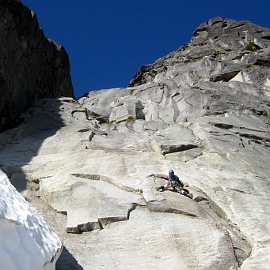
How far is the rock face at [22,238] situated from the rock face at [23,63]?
21017mm

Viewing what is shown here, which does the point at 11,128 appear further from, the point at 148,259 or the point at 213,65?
the point at 213,65

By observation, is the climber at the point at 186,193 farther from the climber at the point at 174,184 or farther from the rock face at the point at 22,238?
the rock face at the point at 22,238

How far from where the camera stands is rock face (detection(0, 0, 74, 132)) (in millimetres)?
35438

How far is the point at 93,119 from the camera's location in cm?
3906

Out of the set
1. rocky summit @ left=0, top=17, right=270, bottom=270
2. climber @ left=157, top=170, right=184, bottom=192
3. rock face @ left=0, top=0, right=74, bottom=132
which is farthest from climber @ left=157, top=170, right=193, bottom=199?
rock face @ left=0, top=0, right=74, bottom=132

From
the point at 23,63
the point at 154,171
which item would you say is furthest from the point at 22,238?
the point at 23,63

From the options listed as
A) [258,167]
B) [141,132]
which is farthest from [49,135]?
[258,167]

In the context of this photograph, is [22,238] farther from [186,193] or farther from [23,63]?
[23,63]

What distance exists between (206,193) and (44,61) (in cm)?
2712

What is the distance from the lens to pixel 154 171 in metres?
24.2

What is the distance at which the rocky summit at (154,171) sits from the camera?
55.9 ft

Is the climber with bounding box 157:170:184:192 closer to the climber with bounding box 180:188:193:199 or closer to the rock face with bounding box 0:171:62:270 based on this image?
the climber with bounding box 180:188:193:199

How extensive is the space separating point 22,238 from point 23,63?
29.1 m

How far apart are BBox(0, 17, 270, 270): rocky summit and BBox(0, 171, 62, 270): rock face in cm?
215
